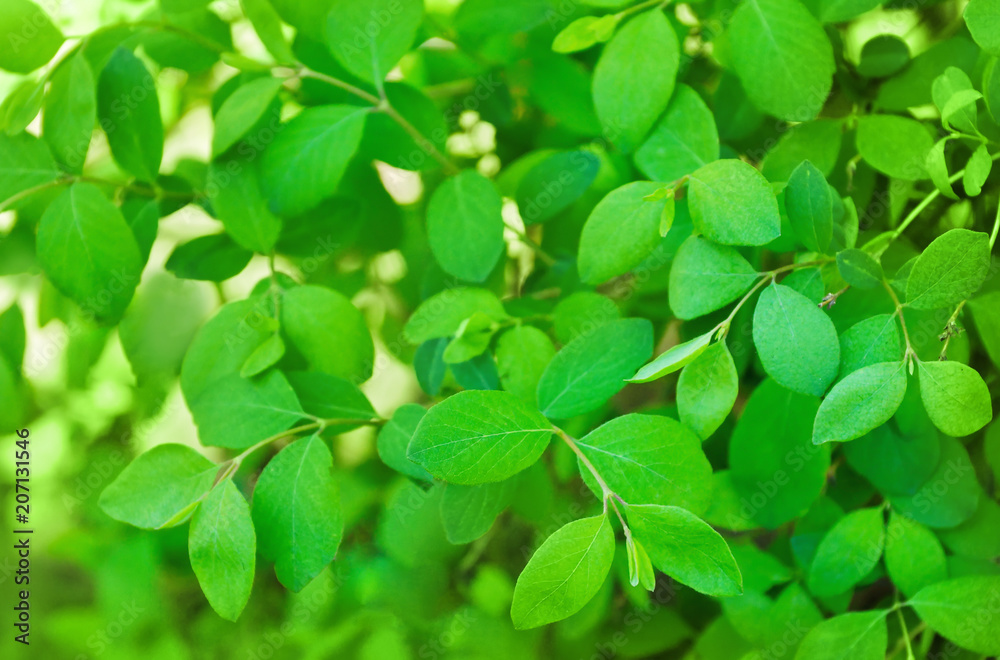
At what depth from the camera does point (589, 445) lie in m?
0.39

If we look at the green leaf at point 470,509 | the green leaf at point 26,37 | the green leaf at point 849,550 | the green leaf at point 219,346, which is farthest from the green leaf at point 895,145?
the green leaf at point 26,37

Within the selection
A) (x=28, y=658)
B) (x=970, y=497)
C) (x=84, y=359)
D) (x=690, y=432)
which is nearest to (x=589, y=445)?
(x=690, y=432)

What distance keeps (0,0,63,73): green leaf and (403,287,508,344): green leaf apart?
0.32m

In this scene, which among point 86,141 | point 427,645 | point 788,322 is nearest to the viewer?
point 788,322

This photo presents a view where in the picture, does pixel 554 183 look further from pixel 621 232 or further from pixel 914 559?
pixel 914 559

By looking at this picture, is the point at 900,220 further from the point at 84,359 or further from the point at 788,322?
the point at 84,359

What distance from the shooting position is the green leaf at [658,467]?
375 mm

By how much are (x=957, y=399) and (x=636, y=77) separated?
10.3 inches

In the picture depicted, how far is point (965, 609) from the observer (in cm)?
41

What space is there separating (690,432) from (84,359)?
570mm

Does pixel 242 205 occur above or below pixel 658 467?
above

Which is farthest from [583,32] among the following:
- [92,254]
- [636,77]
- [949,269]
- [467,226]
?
[92,254]

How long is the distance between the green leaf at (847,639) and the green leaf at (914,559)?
3cm

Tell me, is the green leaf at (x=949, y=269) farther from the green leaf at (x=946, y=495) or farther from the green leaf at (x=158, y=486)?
the green leaf at (x=158, y=486)
